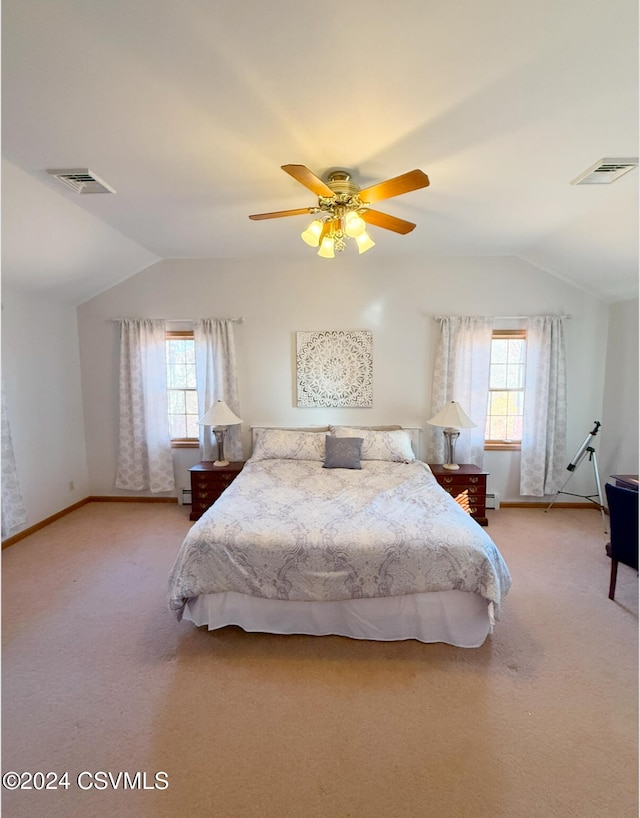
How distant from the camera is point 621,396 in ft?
12.1

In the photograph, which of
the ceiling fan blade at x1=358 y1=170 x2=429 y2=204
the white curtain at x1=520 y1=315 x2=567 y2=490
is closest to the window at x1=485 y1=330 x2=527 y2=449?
the white curtain at x1=520 y1=315 x2=567 y2=490

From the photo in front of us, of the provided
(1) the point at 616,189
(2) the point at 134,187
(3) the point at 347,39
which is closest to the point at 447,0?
(3) the point at 347,39

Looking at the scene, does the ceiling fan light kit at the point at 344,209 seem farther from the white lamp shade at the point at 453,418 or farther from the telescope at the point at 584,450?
the telescope at the point at 584,450

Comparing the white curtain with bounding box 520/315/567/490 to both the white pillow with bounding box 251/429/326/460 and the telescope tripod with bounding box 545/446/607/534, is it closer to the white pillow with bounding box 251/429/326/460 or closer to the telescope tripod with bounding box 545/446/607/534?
the telescope tripod with bounding box 545/446/607/534

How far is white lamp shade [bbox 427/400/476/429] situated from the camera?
361cm

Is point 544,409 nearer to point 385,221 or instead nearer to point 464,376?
point 464,376

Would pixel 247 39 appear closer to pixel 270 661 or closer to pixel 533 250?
pixel 270 661

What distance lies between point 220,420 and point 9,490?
1.93 m

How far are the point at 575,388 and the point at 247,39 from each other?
4222 mm

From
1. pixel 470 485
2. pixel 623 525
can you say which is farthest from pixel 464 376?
pixel 623 525

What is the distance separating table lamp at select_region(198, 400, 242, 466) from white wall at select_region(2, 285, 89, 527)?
158 centimetres

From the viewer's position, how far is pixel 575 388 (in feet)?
13.0

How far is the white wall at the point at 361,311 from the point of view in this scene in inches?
154

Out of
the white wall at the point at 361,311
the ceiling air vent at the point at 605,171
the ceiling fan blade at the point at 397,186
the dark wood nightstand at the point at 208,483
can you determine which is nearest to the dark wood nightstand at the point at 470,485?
the white wall at the point at 361,311
